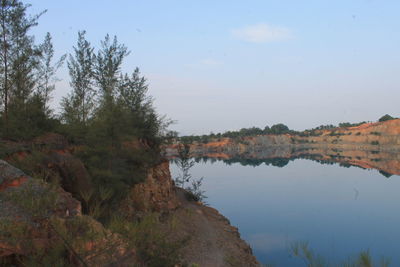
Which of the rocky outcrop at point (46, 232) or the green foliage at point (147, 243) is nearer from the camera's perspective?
the rocky outcrop at point (46, 232)

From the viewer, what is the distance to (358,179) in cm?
5325

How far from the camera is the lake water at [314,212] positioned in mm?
21484

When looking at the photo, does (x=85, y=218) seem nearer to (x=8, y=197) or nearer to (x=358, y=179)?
(x=8, y=197)

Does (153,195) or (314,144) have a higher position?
(314,144)

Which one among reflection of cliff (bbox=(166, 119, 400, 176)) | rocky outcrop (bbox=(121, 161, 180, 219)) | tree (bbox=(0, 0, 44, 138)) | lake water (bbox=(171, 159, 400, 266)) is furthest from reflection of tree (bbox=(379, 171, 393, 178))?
tree (bbox=(0, 0, 44, 138))

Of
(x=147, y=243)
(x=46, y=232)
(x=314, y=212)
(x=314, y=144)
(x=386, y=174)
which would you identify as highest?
(x=46, y=232)

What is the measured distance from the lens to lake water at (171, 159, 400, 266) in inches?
846

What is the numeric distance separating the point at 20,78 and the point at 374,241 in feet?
91.8

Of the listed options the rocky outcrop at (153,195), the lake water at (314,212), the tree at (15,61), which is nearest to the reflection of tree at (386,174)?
the lake water at (314,212)

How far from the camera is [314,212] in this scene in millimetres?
31719

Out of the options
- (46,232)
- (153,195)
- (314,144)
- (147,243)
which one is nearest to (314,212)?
(153,195)

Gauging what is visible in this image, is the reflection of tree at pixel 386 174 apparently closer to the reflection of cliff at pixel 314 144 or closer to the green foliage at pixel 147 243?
the reflection of cliff at pixel 314 144

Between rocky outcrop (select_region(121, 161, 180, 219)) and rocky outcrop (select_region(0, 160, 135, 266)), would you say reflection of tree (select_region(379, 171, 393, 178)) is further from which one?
rocky outcrop (select_region(0, 160, 135, 266))

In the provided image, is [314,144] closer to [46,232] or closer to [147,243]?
[147,243]
